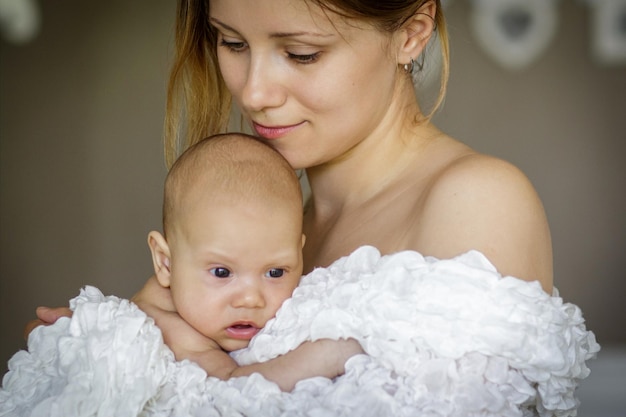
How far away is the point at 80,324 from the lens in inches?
58.8

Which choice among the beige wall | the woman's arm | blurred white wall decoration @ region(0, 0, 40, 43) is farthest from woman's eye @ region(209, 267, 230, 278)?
blurred white wall decoration @ region(0, 0, 40, 43)

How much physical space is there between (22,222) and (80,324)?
2.53 metres

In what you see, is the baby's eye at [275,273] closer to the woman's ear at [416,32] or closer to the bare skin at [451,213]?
the bare skin at [451,213]

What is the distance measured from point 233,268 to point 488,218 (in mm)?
419

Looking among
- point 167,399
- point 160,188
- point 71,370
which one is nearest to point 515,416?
point 167,399

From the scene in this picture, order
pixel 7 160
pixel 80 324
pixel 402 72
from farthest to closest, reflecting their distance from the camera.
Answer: pixel 7 160, pixel 402 72, pixel 80 324

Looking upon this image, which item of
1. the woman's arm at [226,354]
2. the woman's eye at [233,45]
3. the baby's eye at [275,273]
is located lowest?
the woman's arm at [226,354]

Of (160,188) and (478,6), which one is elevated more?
(478,6)

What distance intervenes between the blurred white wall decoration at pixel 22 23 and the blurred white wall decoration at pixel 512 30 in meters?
1.84

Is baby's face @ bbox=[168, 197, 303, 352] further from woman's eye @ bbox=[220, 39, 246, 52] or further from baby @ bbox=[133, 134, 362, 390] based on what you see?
woman's eye @ bbox=[220, 39, 246, 52]

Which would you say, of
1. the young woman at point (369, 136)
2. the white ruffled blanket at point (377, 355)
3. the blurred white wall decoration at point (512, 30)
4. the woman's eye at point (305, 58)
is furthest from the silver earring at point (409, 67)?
the blurred white wall decoration at point (512, 30)

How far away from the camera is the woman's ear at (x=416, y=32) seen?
1.79 metres

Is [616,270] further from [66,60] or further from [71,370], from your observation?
[71,370]

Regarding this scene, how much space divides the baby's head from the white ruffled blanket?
0.06 meters
